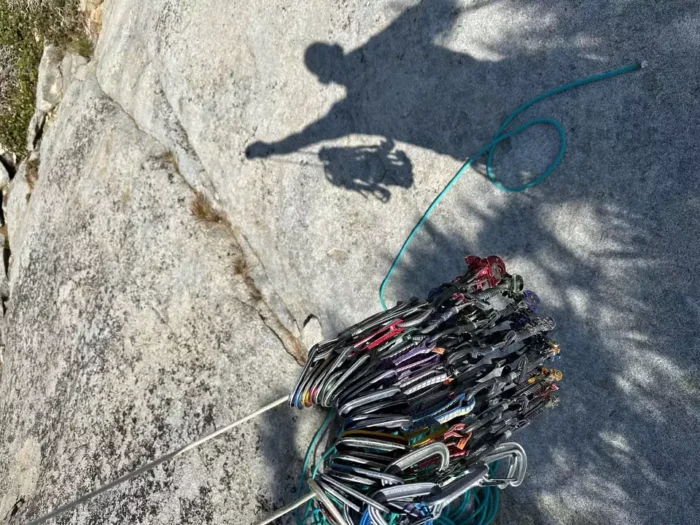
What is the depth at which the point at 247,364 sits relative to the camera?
384 centimetres

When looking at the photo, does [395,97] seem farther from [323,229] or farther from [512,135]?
[323,229]

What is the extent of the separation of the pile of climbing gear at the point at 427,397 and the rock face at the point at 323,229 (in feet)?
1.56

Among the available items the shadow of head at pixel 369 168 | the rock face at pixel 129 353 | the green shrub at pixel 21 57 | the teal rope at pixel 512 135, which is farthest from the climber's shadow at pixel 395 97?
the green shrub at pixel 21 57

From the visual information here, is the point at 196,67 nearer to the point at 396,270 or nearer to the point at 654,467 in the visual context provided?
the point at 396,270

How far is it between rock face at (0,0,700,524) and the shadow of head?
0.01 metres

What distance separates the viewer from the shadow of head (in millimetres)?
3535

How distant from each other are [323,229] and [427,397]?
5.83ft

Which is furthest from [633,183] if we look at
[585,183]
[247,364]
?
[247,364]

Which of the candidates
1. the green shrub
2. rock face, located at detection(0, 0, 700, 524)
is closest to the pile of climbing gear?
rock face, located at detection(0, 0, 700, 524)

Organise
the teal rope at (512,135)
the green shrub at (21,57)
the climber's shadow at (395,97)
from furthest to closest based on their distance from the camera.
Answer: the green shrub at (21,57)
the climber's shadow at (395,97)
the teal rope at (512,135)

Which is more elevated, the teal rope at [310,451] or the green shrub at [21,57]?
the green shrub at [21,57]

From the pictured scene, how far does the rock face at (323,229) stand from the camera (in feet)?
8.60

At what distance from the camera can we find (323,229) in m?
3.93

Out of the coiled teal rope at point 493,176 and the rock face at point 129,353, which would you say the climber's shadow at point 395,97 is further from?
the rock face at point 129,353
